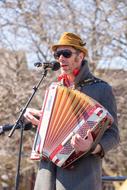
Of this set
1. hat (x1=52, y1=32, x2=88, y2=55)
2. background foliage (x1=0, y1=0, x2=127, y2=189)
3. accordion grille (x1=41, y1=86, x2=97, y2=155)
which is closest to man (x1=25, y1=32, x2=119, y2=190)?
hat (x1=52, y1=32, x2=88, y2=55)

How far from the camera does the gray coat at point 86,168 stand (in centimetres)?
327

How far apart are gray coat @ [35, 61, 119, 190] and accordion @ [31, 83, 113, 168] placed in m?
0.08

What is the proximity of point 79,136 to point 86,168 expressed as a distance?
0.83 ft

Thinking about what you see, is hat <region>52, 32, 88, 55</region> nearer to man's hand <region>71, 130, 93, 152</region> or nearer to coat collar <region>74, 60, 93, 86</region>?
coat collar <region>74, 60, 93, 86</region>

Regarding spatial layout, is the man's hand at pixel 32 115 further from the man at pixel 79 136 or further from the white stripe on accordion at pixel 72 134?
the white stripe on accordion at pixel 72 134

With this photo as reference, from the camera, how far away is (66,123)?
3.24 m

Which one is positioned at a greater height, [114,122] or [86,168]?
[114,122]

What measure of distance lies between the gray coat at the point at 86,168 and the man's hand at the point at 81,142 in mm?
145

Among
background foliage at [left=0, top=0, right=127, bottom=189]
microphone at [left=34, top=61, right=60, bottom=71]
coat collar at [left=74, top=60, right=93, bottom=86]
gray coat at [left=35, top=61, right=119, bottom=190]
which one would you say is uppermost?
background foliage at [left=0, top=0, right=127, bottom=189]

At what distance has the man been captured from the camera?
3271 millimetres

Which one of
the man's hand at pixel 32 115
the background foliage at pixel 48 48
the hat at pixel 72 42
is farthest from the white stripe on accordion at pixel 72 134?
the background foliage at pixel 48 48

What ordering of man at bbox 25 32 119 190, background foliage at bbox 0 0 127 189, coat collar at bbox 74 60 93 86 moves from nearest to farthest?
man at bbox 25 32 119 190 < coat collar at bbox 74 60 93 86 < background foliage at bbox 0 0 127 189

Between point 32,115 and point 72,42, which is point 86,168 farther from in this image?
point 72,42

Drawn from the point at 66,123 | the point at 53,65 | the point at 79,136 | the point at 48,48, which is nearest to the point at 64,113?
the point at 66,123
